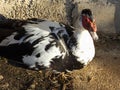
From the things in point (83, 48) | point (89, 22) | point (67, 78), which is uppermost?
point (89, 22)

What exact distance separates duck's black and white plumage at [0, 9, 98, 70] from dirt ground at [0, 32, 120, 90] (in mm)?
221

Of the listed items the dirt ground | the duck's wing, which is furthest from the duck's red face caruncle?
the dirt ground

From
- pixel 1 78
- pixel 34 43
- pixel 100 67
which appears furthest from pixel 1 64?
pixel 100 67

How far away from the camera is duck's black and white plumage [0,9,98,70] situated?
10.9 feet

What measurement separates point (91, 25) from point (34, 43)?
435mm

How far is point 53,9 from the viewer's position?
3883 millimetres

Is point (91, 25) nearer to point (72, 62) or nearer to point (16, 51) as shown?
point (72, 62)

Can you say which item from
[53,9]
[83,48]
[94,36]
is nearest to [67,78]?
[83,48]

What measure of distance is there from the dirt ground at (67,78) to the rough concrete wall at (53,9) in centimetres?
40

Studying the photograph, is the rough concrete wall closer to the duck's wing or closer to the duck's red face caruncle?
the duck's wing

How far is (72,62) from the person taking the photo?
3387 millimetres

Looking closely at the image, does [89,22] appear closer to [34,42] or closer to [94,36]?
[94,36]

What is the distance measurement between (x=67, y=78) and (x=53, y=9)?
0.62 metres

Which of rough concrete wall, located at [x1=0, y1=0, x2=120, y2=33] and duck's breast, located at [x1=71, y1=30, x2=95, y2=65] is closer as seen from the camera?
duck's breast, located at [x1=71, y1=30, x2=95, y2=65]
